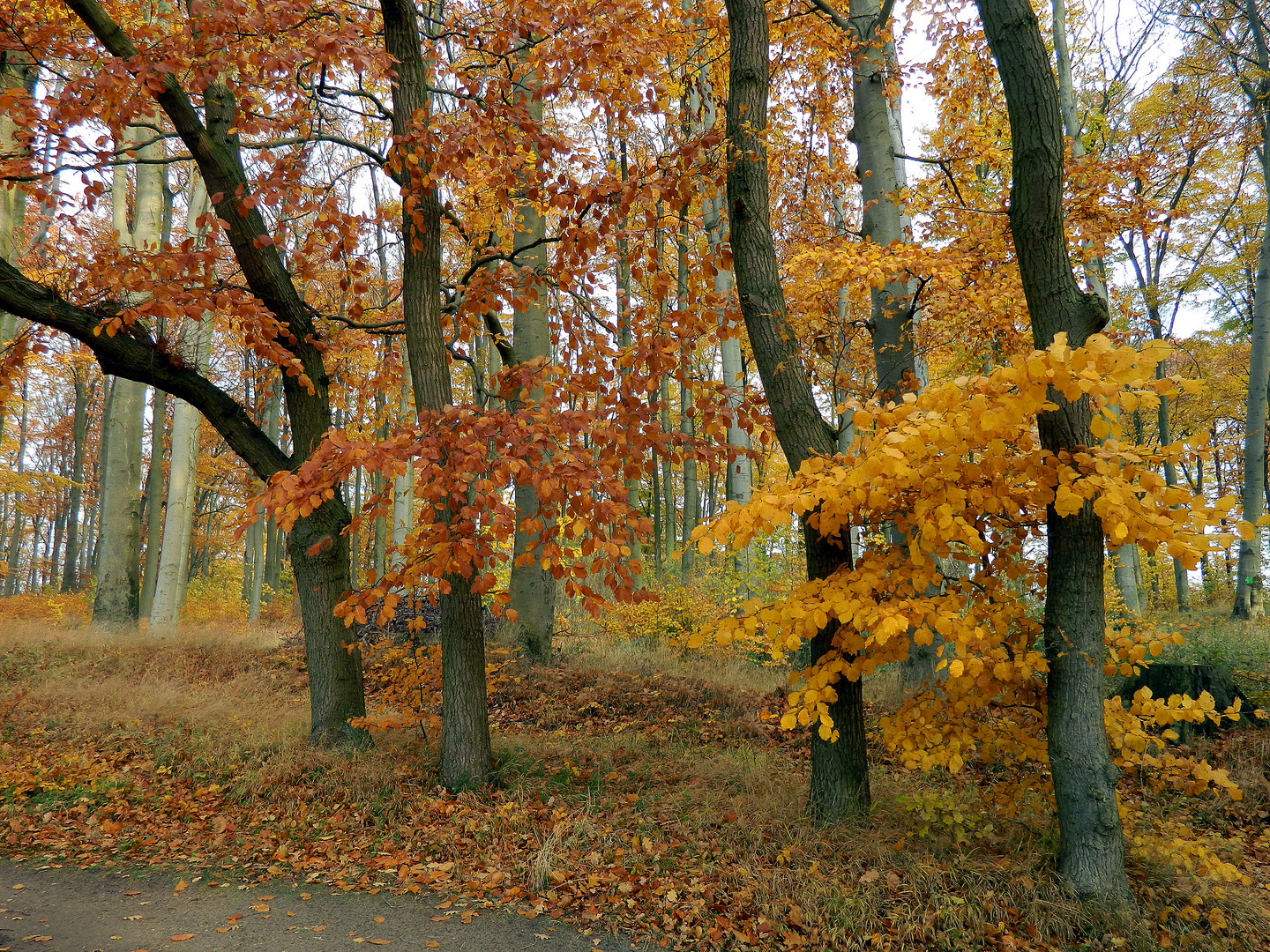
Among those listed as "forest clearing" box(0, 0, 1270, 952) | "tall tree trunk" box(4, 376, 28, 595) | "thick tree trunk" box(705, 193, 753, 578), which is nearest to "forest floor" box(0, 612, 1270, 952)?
"forest clearing" box(0, 0, 1270, 952)

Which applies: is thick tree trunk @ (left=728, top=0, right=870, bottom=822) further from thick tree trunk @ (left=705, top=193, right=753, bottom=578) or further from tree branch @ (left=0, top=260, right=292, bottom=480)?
tree branch @ (left=0, top=260, right=292, bottom=480)

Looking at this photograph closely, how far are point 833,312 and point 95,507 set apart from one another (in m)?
27.5

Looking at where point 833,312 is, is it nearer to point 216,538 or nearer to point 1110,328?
point 1110,328

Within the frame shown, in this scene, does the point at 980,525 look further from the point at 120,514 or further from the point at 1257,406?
the point at 120,514

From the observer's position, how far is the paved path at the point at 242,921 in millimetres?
3234

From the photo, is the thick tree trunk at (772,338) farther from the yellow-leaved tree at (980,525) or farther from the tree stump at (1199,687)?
the tree stump at (1199,687)

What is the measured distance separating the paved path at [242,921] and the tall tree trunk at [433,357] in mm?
1297

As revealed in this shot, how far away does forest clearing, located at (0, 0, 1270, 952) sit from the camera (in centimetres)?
318

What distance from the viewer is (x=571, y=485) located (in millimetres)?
3748

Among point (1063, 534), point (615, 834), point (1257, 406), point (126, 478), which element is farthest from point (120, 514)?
point (1257, 406)

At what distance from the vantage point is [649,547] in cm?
603

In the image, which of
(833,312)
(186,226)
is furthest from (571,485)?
(186,226)

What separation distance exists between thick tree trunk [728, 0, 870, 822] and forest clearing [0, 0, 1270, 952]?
0.08 feet

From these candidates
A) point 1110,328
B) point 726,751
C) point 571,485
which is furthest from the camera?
point 1110,328
